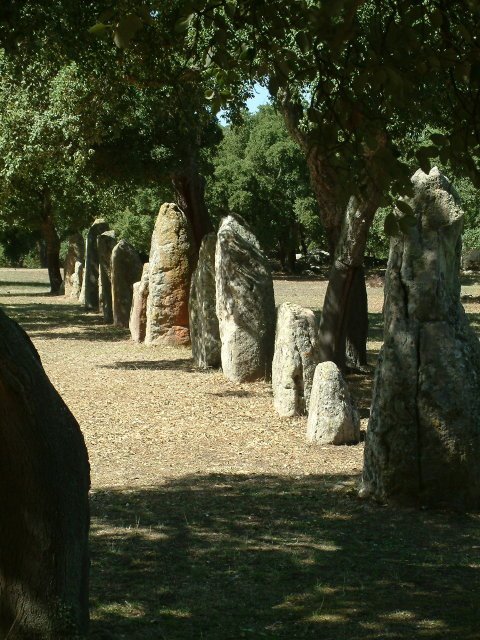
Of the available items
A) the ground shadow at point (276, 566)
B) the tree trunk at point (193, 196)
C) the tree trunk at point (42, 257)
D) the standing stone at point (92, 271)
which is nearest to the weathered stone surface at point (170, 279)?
the tree trunk at point (193, 196)

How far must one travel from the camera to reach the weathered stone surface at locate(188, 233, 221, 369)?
16.9 m

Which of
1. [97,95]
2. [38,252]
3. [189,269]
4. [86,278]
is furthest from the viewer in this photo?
[38,252]

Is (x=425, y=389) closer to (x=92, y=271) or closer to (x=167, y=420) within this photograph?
(x=167, y=420)

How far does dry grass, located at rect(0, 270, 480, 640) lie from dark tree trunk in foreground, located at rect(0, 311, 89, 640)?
526 mm

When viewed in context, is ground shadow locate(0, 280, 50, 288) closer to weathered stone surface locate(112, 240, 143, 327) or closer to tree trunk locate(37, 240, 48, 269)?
weathered stone surface locate(112, 240, 143, 327)

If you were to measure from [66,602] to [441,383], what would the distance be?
13.4 ft

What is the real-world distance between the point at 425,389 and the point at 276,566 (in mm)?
2037

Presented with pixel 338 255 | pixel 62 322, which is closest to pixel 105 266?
pixel 62 322

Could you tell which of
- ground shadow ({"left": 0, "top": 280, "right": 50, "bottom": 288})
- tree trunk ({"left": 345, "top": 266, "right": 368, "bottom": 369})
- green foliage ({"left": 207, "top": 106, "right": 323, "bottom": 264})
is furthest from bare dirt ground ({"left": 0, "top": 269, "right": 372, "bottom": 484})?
green foliage ({"left": 207, "top": 106, "right": 323, "bottom": 264})

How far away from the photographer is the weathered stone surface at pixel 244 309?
49.4ft

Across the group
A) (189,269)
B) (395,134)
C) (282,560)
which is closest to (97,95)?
(189,269)

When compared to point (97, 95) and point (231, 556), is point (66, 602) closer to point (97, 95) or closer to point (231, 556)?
point (231, 556)

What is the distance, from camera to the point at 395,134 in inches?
544

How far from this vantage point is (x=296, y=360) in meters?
12.4
